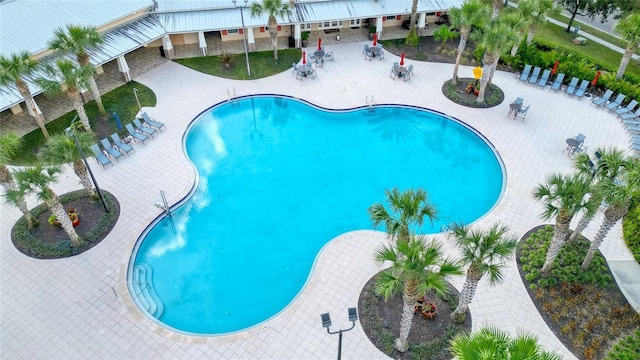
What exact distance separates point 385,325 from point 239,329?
6348mm

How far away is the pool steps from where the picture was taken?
19547mm

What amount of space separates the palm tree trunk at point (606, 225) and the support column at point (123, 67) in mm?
31201

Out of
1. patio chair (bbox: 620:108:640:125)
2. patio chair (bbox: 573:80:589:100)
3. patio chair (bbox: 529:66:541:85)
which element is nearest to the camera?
patio chair (bbox: 620:108:640:125)

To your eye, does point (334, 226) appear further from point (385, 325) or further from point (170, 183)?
point (170, 183)

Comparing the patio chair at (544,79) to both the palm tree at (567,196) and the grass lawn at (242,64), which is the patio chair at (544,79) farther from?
the grass lawn at (242,64)

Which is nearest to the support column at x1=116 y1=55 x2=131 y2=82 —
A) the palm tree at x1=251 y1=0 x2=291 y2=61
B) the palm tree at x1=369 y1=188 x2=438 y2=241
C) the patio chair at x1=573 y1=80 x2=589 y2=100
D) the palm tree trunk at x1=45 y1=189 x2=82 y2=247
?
the palm tree at x1=251 y1=0 x2=291 y2=61

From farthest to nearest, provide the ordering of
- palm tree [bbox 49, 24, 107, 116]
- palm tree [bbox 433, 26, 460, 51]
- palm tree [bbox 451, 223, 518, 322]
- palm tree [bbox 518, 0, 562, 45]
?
palm tree [bbox 433, 26, 460, 51], palm tree [bbox 518, 0, 562, 45], palm tree [bbox 49, 24, 107, 116], palm tree [bbox 451, 223, 518, 322]

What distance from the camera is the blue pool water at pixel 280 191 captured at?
20.6 m

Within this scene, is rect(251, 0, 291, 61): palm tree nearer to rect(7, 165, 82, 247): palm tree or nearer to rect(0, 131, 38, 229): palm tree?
rect(0, 131, 38, 229): palm tree

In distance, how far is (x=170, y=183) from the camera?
82.7ft

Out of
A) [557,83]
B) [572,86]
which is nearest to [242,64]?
[557,83]

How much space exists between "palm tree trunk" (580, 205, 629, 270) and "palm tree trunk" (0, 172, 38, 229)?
84.0 feet

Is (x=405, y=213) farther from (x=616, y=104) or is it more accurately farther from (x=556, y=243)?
(x=616, y=104)

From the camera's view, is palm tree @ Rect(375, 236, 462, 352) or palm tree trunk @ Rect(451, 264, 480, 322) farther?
palm tree trunk @ Rect(451, 264, 480, 322)
